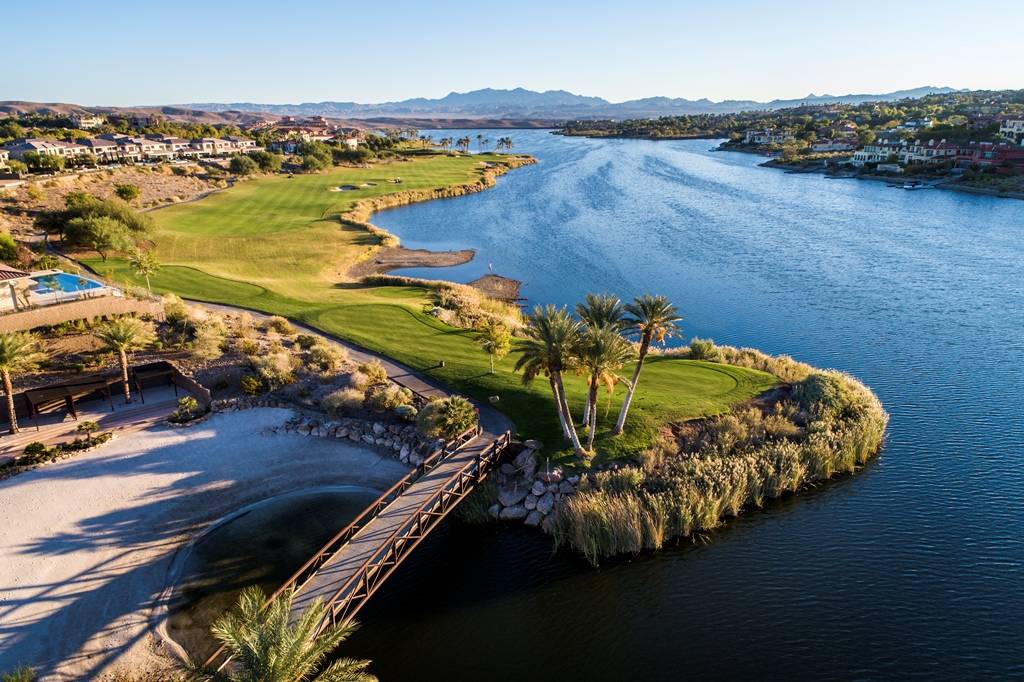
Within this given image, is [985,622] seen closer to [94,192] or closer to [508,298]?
[508,298]

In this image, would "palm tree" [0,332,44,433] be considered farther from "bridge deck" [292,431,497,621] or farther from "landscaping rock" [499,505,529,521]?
"landscaping rock" [499,505,529,521]

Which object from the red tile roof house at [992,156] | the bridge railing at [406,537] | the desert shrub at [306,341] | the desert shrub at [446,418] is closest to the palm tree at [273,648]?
the bridge railing at [406,537]

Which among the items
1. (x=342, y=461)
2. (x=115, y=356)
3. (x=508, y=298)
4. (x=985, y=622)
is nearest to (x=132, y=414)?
(x=115, y=356)

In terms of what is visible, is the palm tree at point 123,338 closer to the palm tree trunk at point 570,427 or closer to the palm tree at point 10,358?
the palm tree at point 10,358

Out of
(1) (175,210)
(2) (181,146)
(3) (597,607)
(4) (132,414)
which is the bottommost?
(3) (597,607)

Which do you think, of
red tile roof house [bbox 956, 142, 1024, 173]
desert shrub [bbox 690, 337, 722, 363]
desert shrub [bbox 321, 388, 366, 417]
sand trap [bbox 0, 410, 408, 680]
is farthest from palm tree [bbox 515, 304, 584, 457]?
red tile roof house [bbox 956, 142, 1024, 173]

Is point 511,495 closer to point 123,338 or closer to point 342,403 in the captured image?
point 342,403
